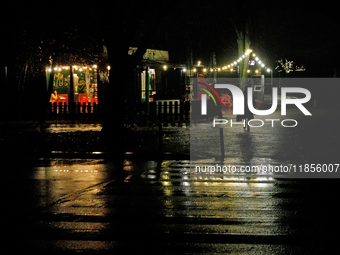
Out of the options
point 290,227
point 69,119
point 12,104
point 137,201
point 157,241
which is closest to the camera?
point 157,241

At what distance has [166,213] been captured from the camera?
7.49 m

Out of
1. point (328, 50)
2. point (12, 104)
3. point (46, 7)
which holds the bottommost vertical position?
point (12, 104)

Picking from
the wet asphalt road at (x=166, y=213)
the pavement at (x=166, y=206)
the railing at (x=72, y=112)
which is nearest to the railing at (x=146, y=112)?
the railing at (x=72, y=112)

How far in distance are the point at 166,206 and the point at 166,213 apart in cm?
49

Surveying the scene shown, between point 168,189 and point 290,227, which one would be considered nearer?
point 290,227

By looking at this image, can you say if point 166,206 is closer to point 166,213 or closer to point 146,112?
point 166,213

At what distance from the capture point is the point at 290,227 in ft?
21.6

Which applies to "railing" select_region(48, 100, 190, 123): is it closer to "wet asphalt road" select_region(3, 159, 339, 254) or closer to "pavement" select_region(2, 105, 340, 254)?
"pavement" select_region(2, 105, 340, 254)

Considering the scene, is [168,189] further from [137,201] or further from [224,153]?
[224,153]

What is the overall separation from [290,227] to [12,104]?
2677 centimetres

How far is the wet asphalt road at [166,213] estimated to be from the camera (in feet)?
19.1

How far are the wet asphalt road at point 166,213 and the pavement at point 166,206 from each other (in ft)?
0.05

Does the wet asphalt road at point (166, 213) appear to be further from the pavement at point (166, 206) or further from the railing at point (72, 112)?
the railing at point (72, 112)

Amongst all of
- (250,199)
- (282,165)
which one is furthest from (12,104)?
(250,199)
